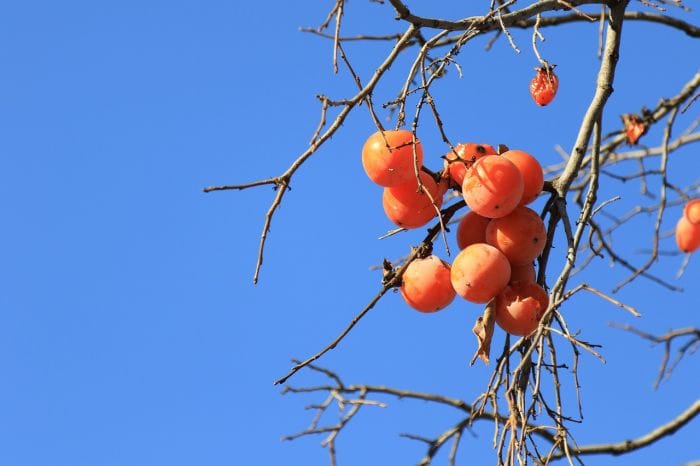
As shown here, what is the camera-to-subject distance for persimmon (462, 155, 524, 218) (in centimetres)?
223

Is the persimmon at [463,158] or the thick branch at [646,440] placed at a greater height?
the persimmon at [463,158]

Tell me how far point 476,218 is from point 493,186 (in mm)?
225

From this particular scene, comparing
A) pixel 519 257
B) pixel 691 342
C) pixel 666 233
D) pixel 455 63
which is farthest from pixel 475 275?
pixel 666 233

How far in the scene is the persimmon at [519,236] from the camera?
7.54 ft

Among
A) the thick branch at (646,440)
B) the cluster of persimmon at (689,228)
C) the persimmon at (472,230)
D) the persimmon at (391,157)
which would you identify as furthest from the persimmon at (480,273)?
the cluster of persimmon at (689,228)

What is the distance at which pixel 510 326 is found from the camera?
7.47 feet

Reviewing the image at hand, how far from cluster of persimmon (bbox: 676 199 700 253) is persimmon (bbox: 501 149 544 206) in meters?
1.26

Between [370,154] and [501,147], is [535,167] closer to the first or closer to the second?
[501,147]

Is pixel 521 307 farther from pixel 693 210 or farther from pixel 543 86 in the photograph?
pixel 693 210

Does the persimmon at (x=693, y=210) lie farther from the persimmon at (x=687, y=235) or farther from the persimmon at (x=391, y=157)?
the persimmon at (x=391, y=157)

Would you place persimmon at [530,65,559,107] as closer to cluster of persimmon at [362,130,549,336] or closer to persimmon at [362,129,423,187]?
cluster of persimmon at [362,130,549,336]

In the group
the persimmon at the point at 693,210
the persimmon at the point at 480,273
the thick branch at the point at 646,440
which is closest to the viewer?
the persimmon at the point at 480,273

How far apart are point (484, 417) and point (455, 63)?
4.24 ft

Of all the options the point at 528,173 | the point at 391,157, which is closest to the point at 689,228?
the point at 528,173
